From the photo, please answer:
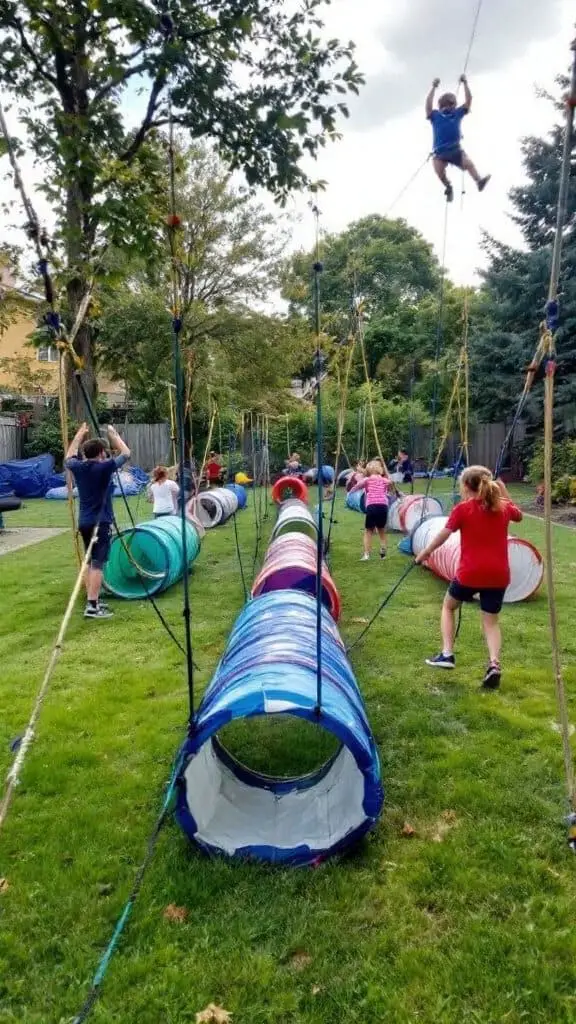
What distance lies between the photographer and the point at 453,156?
6309mm

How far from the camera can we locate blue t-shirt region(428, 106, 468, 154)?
608 cm

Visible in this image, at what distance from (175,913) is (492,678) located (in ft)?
10.7

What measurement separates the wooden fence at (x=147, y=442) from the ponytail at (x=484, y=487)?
25.2m

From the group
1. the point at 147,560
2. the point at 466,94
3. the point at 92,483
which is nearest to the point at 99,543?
the point at 92,483

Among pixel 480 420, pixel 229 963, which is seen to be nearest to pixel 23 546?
pixel 229 963

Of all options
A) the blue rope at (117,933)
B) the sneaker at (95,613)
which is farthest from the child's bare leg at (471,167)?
the sneaker at (95,613)

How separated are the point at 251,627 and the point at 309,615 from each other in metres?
0.40

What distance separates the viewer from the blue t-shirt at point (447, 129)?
20.0 feet

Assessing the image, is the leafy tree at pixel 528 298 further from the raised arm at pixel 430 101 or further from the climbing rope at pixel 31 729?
the climbing rope at pixel 31 729

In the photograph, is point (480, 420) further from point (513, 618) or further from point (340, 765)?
point (340, 765)

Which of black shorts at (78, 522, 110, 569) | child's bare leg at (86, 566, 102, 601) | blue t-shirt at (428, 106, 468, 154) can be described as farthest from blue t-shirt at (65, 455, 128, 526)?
blue t-shirt at (428, 106, 468, 154)

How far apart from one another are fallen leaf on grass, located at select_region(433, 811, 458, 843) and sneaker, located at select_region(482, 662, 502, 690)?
1896 mm

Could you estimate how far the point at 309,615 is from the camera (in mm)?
4625

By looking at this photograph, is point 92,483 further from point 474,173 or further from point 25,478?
point 25,478
